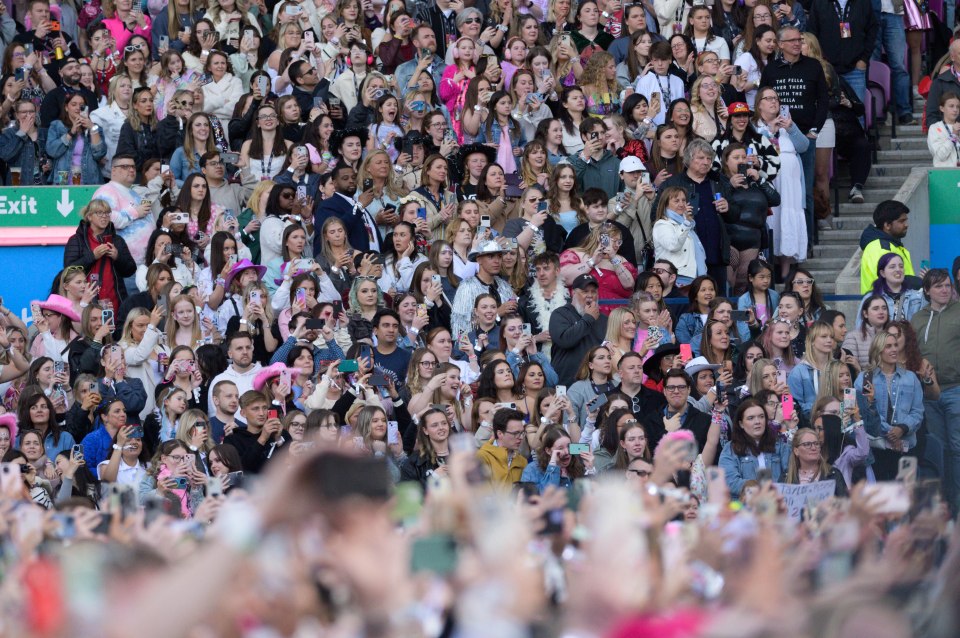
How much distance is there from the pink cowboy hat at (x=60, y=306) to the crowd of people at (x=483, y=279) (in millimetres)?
16

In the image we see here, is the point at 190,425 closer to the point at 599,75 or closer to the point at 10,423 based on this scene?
the point at 10,423

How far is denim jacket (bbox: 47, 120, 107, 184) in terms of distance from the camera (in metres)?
14.8

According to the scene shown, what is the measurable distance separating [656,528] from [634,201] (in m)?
8.51

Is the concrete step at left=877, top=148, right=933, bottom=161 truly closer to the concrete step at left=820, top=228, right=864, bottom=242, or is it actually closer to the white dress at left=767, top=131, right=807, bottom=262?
the concrete step at left=820, top=228, right=864, bottom=242

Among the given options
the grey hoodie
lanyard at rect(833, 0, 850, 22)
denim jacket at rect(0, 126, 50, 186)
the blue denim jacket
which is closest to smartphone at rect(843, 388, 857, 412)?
the grey hoodie

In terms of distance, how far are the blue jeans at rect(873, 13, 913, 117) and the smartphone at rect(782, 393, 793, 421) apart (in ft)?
22.1

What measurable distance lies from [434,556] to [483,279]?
815 centimetres

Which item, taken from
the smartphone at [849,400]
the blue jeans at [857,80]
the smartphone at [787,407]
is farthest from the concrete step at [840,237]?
the smartphone at [787,407]

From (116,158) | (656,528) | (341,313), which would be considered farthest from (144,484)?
(656,528)

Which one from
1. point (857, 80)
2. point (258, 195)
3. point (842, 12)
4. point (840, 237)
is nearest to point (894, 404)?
point (840, 237)

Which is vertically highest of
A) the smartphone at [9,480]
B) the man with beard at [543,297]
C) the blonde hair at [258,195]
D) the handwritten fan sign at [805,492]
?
the blonde hair at [258,195]

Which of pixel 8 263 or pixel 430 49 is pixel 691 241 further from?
pixel 8 263

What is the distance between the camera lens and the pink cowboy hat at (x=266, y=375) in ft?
36.8

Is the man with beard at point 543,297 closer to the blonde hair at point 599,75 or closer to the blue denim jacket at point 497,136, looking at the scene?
the blue denim jacket at point 497,136
